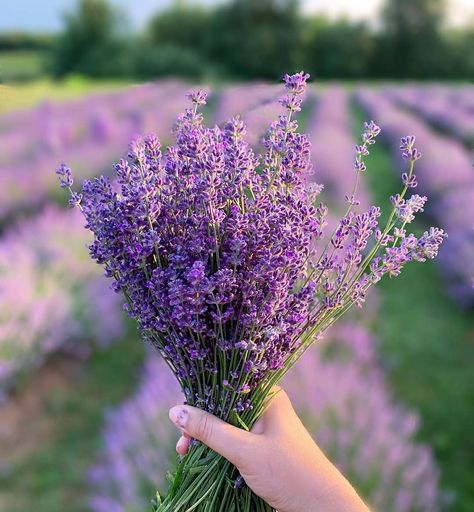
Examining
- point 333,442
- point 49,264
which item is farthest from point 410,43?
point 333,442

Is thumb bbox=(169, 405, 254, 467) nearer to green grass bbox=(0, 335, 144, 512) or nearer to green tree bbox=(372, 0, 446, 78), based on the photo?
green grass bbox=(0, 335, 144, 512)

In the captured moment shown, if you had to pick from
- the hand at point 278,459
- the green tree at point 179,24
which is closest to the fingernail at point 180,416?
the hand at point 278,459

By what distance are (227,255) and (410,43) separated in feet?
118

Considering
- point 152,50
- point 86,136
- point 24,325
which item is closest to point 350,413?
point 24,325

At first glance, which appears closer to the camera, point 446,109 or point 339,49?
point 446,109

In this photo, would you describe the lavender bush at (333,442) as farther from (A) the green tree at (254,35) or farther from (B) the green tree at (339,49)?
(B) the green tree at (339,49)

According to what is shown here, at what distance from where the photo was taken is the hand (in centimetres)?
90

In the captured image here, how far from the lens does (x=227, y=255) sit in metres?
0.86

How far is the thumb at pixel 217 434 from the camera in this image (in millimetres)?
892

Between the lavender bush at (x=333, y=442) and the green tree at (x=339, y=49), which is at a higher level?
the green tree at (x=339, y=49)

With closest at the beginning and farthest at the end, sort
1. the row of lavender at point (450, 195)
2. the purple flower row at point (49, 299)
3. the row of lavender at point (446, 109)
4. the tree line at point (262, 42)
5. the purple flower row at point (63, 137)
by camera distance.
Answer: the purple flower row at point (49, 299) < the row of lavender at point (450, 195) < the purple flower row at point (63, 137) < the row of lavender at point (446, 109) < the tree line at point (262, 42)

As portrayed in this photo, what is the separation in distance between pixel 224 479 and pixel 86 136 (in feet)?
18.4

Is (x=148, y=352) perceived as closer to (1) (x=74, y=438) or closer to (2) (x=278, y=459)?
(1) (x=74, y=438)

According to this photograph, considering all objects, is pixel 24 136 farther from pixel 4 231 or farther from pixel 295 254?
pixel 295 254
